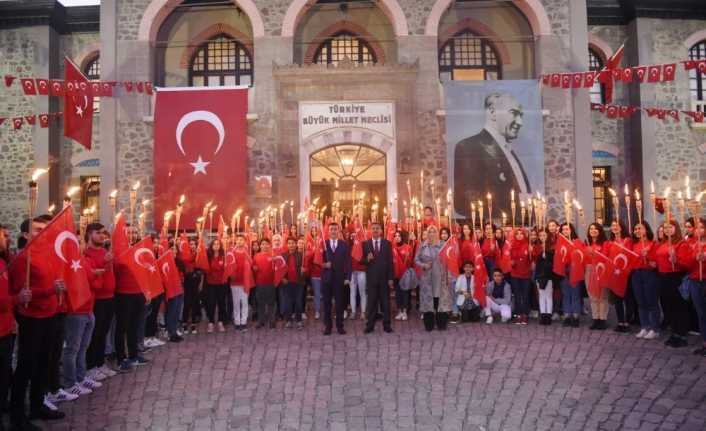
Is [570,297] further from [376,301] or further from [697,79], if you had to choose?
[697,79]

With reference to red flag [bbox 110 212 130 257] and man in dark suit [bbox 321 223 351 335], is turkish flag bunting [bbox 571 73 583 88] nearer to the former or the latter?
man in dark suit [bbox 321 223 351 335]

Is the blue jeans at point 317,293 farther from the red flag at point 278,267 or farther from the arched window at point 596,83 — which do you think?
the arched window at point 596,83

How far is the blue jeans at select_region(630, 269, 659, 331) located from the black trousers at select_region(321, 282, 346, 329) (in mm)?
4849

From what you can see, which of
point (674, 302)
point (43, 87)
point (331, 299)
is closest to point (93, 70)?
point (43, 87)

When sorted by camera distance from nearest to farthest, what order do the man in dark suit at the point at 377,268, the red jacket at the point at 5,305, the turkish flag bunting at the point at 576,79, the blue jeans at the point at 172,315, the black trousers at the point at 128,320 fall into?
the red jacket at the point at 5,305 < the black trousers at the point at 128,320 < the blue jeans at the point at 172,315 < the man in dark suit at the point at 377,268 < the turkish flag bunting at the point at 576,79

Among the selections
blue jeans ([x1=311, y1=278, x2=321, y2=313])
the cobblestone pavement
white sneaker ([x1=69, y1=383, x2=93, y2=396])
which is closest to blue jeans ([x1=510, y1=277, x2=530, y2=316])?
the cobblestone pavement

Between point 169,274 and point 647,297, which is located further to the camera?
point 169,274

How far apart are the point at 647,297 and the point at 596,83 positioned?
13.9 m

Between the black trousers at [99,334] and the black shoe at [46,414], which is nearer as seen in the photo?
the black shoe at [46,414]

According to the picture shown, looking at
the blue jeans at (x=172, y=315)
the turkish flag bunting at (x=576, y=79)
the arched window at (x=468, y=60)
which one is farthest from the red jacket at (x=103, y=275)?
the arched window at (x=468, y=60)

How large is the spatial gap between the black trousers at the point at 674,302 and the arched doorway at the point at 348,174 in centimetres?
969

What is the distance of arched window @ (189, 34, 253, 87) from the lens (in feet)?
62.8

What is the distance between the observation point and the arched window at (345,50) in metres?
19.1

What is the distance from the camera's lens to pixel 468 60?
1928 centimetres
